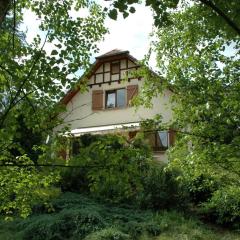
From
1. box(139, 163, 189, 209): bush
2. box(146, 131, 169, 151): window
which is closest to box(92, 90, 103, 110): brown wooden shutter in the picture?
box(146, 131, 169, 151): window

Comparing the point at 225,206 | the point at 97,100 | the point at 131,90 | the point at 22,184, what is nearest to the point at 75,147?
the point at 22,184

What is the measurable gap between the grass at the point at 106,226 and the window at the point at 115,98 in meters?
12.6

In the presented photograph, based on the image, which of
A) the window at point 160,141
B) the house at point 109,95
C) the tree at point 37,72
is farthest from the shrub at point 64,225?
the house at point 109,95

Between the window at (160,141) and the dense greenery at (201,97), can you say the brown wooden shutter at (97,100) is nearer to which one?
the window at (160,141)

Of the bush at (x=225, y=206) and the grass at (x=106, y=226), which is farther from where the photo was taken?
the grass at (x=106, y=226)

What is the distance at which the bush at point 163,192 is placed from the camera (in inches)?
654

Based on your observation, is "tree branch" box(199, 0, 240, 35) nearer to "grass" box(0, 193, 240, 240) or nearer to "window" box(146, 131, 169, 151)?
"grass" box(0, 193, 240, 240)

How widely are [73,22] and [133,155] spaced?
209 cm

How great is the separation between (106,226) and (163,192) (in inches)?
127

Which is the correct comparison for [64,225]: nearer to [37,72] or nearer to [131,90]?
[37,72]

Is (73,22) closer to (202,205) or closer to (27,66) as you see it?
(27,66)

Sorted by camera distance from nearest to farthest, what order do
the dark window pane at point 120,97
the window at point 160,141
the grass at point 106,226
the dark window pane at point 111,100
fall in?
the grass at point 106,226 → the window at point 160,141 → the dark window pane at point 120,97 → the dark window pane at point 111,100

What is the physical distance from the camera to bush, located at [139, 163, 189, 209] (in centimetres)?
1661

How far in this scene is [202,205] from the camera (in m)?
16.3
